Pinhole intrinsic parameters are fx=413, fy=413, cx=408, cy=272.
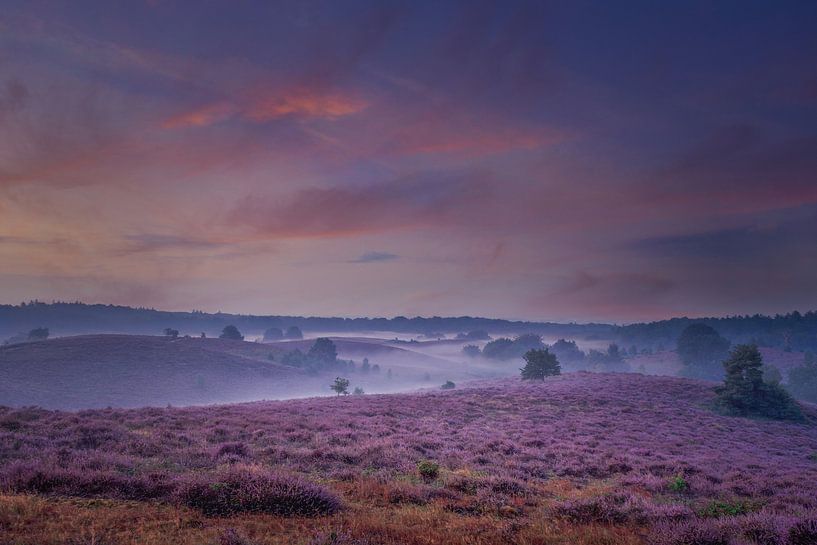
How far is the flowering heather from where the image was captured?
830cm

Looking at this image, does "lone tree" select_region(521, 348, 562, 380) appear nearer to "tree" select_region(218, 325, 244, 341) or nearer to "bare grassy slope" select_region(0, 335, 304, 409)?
"bare grassy slope" select_region(0, 335, 304, 409)

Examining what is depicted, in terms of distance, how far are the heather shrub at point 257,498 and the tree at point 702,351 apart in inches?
5645

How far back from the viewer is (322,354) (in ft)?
482

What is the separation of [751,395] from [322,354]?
125 m

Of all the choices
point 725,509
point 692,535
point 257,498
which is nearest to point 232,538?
point 257,498

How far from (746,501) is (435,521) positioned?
1035 centimetres

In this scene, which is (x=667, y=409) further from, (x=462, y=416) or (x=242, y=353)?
(x=242, y=353)

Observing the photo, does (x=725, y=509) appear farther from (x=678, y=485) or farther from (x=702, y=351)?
(x=702, y=351)

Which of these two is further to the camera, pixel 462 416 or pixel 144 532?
pixel 462 416

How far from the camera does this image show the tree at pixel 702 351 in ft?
403

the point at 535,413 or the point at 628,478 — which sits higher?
the point at 628,478

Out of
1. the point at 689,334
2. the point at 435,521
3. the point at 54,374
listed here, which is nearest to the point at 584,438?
the point at 435,521

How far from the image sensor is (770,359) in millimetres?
129125

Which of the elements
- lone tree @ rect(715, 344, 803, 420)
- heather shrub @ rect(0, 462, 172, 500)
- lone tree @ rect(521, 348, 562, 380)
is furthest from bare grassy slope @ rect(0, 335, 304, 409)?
lone tree @ rect(715, 344, 803, 420)
